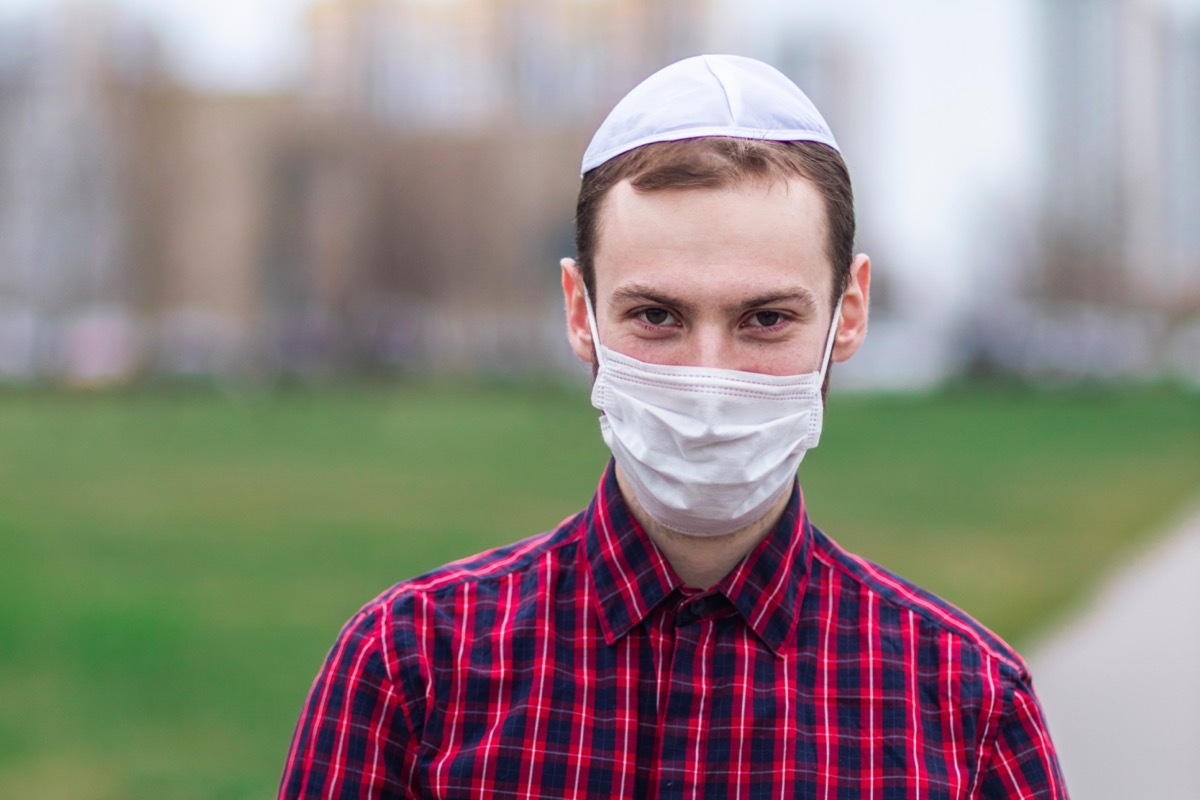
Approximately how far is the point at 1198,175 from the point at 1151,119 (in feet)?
24.2

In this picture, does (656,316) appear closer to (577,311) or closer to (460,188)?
(577,311)

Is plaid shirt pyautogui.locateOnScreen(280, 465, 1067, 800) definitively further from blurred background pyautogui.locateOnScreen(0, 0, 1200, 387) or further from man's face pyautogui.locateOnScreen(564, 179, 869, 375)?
blurred background pyautogui.locateOnScreen(0, 0, 1200, 387)

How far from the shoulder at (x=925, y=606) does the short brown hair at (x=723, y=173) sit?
17.2 inches

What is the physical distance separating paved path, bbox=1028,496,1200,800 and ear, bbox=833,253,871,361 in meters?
4.43

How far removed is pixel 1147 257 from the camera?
10131 cm

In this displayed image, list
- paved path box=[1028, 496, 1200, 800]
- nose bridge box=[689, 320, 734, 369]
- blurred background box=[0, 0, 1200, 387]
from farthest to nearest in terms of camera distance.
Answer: blurred background box=[0, 0, 1200, 387]
paved path box=[1028, 496, 1200, 800]
nose bridge box=[689, 320, 734, 369]

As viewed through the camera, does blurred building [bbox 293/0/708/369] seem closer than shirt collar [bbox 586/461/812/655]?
No

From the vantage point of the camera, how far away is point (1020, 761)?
2.27 metres

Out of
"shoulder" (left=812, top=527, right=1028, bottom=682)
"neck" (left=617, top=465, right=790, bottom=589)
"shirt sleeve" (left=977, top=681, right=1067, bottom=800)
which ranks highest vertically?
"neck" (left=617, top=465, right=790, bottom=589)

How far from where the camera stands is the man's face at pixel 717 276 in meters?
2.23

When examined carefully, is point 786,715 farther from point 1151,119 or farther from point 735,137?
point 1151,119

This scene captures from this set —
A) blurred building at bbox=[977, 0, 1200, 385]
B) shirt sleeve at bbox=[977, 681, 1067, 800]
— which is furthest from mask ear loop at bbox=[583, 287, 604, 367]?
blurred building at bbox=[977, 0, 1200, 385]

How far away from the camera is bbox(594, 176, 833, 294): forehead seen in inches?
87.7

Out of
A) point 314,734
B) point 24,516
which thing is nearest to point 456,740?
point 314,734
